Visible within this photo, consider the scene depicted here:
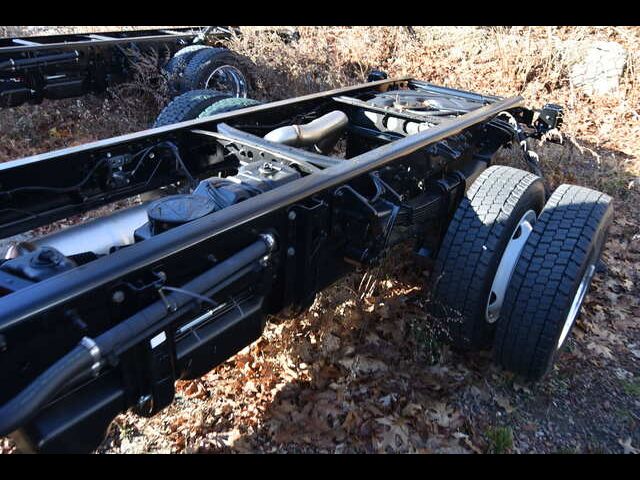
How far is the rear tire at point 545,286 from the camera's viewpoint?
9.35ft

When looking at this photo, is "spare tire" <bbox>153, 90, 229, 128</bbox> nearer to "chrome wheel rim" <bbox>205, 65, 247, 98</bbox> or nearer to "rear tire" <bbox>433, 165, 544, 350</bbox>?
"rear tire" <bbox>433, 165, 544, 350</bbox>

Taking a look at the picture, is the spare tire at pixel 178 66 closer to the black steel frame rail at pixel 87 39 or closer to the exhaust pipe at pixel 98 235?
the black steel frame rail at pixel 87 39

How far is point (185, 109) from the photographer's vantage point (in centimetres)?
393

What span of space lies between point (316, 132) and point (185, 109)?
1.09 metres

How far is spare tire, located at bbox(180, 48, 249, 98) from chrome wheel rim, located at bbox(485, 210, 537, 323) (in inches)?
146

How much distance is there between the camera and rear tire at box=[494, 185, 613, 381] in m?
2.85

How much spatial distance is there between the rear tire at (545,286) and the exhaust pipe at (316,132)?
1.52 meters

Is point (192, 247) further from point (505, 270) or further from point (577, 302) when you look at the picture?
point (577, 302)

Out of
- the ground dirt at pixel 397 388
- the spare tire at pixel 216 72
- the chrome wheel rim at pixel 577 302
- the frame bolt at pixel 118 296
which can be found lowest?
the ground dirt at pixel 397 388

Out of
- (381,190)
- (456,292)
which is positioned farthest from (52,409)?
(456,292)

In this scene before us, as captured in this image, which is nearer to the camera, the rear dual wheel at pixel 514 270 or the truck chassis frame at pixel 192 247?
the truck chassis frame at pixel 192 247

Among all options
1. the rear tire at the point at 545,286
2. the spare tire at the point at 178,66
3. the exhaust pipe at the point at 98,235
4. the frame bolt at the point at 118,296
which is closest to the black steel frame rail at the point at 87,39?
the spare tire at the point at 178,66

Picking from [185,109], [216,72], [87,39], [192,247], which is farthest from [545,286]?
[87,39]

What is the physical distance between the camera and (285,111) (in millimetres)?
3773
